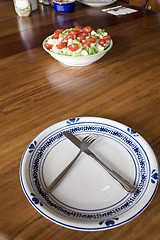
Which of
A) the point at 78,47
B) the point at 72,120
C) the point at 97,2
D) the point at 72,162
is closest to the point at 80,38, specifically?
the point at 78,47

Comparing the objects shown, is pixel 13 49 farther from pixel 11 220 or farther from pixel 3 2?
pixel 3 2

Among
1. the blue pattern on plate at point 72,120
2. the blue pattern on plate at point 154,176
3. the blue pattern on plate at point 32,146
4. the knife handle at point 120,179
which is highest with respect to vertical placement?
the blue pattern on plate at point 72,120

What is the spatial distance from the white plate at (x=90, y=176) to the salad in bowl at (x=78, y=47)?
0.97 feet

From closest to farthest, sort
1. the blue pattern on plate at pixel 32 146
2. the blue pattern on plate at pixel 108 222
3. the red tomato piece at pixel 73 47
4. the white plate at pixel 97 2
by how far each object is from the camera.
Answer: the blue pattern on plate at pixel 108 222
the blue pattern on plate at pixel 32 146
the red tomato piece at pixel 73 47
the white plate at pixel 97 2

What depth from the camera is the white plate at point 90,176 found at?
35 cm

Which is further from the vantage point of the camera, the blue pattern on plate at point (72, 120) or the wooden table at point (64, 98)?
the blue pattern on plate at point (72, 120)

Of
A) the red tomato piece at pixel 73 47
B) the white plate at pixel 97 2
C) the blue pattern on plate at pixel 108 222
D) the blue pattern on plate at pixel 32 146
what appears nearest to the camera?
the blue pattern on plate at pixel 108 222

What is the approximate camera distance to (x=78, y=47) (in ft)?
2.38

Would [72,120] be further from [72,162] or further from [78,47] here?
[78,47]

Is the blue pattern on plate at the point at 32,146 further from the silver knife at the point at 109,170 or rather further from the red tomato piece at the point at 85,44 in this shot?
the red tomato piece at the point at 85,44

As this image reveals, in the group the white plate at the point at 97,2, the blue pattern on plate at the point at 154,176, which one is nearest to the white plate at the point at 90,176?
the blue pattern on plate at the point at 154,176

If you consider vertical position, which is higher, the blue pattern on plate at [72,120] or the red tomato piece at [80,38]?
the red tomato piece at [80,38]

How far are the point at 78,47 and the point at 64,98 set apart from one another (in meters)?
0.20

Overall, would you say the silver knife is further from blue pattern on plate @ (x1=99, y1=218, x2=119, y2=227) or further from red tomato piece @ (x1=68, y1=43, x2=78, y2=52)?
red tomato piece @ (x1=68, y1=43, x2=78, y2=52)
